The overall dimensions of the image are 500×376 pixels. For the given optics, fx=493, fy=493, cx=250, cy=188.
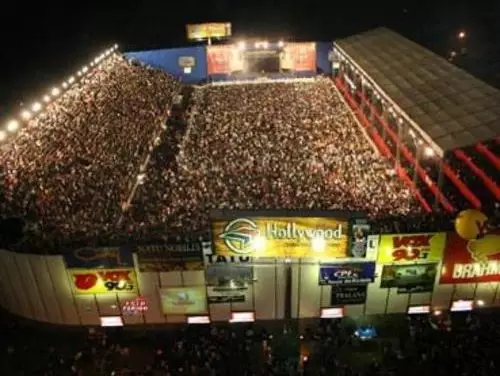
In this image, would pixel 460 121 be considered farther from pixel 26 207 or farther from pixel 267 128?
pixel 26 207

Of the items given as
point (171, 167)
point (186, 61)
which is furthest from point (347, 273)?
point (186, 61)

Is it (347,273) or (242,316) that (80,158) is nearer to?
(242,316)

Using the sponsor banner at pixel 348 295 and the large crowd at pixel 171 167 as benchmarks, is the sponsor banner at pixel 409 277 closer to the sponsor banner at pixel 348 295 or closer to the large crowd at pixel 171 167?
the sponsor banner at pixel 348 295

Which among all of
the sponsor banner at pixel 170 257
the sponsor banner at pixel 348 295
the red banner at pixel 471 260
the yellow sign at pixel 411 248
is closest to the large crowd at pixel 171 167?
the yellow sign at pixel 411 248

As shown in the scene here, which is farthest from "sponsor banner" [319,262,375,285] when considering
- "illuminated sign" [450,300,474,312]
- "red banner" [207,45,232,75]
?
"red banner" [207,45,232,75]

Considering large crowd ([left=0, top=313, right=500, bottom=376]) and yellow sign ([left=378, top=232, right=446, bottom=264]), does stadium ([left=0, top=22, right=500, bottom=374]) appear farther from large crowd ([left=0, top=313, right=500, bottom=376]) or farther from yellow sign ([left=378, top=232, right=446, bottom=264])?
large crowd ([left=0, top=313, right=500, bottom=376])

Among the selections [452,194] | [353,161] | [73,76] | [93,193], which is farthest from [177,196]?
[73,76]
